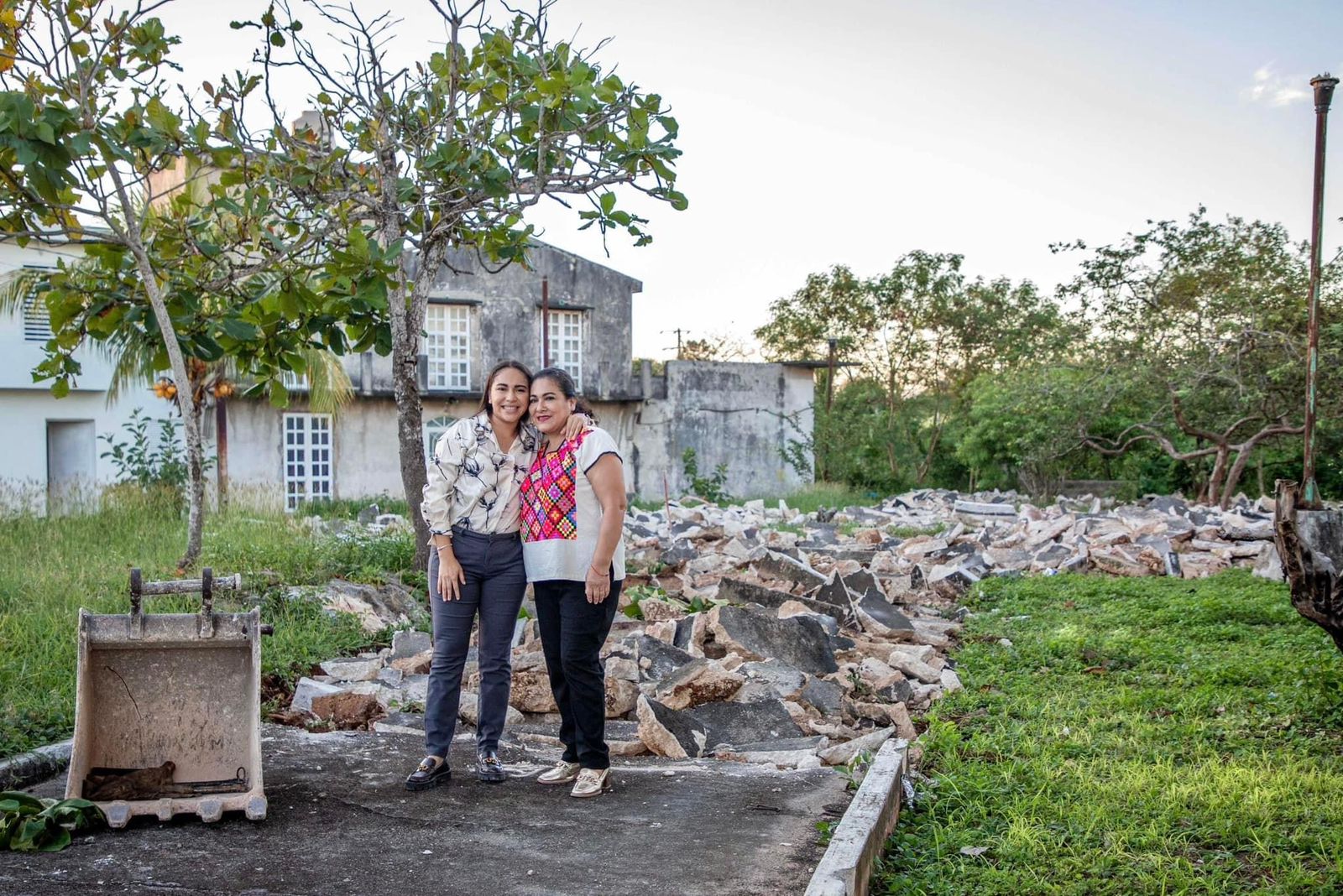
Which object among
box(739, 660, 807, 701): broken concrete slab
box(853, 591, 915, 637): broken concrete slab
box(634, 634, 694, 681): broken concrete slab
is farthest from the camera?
box(853, 591, 915, 637): broken concrete slab

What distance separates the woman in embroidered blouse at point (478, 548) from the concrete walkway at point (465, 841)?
1.11 ft

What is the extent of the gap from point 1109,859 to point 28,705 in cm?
525


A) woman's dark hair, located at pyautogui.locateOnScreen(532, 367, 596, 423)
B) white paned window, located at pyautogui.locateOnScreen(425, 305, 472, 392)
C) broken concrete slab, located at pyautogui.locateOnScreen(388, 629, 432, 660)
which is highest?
white paned window, located at pyautogui.locateOnScreen(425, 305, 472, 392)

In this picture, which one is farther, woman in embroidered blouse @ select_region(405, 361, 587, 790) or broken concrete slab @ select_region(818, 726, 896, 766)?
broken concrete slab @ select_region(818, 726, 896, 766)

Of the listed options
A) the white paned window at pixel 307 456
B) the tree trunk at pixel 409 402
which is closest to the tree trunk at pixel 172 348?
the tree trunk at pixel 409 402

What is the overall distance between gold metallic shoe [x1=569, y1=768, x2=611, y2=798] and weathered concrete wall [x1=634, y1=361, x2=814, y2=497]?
73.0 feet

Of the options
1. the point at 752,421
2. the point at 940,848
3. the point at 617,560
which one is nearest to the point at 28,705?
the point at 617,560

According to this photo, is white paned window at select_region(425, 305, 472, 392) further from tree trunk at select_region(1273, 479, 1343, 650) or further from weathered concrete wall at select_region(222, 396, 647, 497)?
tree trunk at select_region(1273, 479, 1343, 650)

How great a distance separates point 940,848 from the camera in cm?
452

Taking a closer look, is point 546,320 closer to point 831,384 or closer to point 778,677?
point 831,384

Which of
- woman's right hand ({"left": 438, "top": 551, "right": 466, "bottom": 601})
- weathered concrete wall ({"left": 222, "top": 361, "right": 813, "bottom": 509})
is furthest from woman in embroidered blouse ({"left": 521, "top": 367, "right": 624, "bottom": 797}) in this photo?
weathered concrete wall ({"left": 222, "top": 361, "right": 813, "bottom": 509})

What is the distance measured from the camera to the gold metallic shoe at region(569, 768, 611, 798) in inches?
192

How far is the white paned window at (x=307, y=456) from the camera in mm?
24125

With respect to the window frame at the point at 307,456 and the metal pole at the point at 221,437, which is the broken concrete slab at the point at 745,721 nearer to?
the metal pole at the point at 221,437
